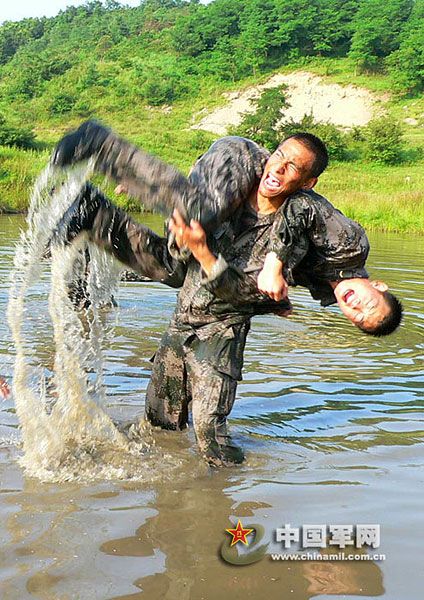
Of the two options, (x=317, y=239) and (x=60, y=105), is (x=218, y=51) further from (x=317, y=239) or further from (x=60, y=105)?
(x=317, y=239)

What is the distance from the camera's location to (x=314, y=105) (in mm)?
53719

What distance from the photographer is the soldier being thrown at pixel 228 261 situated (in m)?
3.93

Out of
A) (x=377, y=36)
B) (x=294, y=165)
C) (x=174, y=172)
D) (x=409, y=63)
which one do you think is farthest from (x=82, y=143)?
(x=377, y=36)

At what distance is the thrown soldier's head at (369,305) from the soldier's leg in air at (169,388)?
Result: 0.94m

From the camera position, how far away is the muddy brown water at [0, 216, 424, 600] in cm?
294

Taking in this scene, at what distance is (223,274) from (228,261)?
0.33m

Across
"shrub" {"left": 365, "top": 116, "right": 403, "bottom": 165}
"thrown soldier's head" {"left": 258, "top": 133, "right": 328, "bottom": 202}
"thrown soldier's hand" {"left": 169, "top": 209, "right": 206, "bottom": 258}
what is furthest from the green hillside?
"thrown soldier's hand" {"left": 169, "top": 209, "right": 206, "bottom": 258}

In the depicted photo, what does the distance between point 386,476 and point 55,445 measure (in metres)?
1.77

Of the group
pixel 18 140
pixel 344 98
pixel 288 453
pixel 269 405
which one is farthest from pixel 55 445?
pixel 344 98

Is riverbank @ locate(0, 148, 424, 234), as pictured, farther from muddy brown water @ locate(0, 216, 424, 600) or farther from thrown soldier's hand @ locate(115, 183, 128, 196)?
thrown soldier's hand @ locate(115, 183, 128, 196)

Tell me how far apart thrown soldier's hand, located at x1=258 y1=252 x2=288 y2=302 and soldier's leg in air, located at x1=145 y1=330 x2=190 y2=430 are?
0.77 metres

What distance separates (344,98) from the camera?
5419 centimetres

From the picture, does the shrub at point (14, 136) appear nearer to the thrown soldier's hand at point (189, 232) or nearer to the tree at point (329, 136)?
the tree at point (329, 136)

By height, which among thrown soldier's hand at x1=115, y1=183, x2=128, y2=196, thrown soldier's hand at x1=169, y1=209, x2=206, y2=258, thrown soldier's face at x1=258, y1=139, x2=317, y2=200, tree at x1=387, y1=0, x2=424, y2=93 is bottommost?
tree at x1=387, y1=0, x2=424, y2=93
